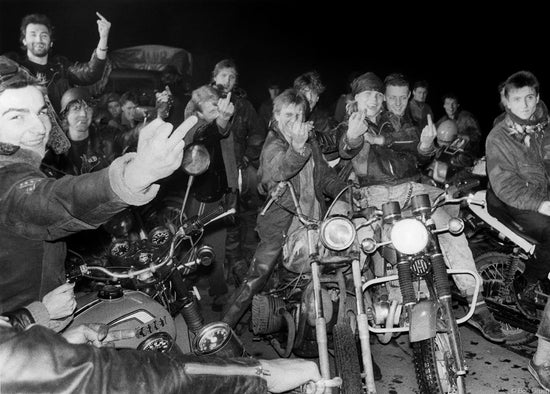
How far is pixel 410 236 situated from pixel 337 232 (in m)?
0.45

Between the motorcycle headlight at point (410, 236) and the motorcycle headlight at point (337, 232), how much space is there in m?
0.28

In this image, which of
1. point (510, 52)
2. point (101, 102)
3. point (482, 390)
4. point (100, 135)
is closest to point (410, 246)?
point (482, 390)

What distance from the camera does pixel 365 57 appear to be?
16.8 meters

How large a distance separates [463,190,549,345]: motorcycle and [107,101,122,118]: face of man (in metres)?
5.90

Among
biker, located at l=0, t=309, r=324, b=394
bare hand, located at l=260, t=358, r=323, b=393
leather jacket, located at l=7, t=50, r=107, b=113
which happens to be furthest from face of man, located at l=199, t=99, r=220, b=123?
biker, located at l=0, t=309, r=324, b=394

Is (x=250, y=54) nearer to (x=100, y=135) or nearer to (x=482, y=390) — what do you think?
(x=100, y=135)

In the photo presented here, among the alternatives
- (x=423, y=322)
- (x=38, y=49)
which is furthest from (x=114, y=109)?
(x=423, y=322)

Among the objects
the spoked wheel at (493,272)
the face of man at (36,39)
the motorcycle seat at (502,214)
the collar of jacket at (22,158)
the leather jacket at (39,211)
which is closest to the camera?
the leather jacket at (39,211)

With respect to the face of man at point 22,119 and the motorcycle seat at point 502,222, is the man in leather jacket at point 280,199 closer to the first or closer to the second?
the motorcycle seat at point 502,222

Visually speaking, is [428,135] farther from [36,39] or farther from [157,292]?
[36,39]

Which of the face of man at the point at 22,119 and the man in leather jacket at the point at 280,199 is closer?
the face of man at the point at 22,119

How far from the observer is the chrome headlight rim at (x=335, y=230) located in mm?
3131

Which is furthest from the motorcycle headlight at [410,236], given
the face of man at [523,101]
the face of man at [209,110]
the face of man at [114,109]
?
the face of man at [114,109]

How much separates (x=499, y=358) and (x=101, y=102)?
6.98m
